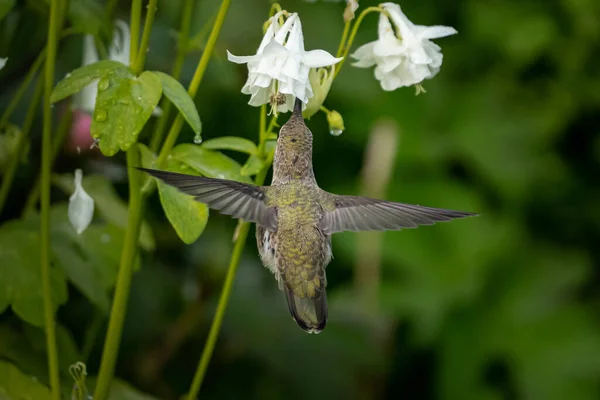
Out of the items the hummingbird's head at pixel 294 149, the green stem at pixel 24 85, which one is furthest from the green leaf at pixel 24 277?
the hummingbird's head at pixel 294 149

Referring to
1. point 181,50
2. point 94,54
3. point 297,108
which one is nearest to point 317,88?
point 297,108

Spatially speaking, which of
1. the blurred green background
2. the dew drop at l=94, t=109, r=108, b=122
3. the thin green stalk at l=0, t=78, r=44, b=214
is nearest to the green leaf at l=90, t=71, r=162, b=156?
the dew drop at l=94, t=109, r=108, b=122

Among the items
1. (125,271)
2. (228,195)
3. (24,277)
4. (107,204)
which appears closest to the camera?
(228,195)

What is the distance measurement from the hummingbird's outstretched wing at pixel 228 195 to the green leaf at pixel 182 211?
0.08 m

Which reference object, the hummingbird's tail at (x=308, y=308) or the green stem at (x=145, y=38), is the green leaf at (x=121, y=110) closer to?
the green stem at (x=145, y=38)

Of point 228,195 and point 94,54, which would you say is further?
point 94,54

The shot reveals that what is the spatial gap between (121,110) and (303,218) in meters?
0.33

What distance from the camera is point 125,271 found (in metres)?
1.21

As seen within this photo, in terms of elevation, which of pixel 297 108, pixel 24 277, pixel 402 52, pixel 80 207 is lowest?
pixel 24 277

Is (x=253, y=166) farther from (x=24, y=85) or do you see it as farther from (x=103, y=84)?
(x=24, y=85)

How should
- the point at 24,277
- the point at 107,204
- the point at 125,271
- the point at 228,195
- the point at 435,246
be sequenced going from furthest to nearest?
the point at 435,246
the point at 107,204
the point at 24,277
the point at 125,271
the point at 228,195

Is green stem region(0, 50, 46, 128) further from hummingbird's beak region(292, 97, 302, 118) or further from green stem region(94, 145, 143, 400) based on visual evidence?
hummingbird's beak region(292, 97, 302, 118)

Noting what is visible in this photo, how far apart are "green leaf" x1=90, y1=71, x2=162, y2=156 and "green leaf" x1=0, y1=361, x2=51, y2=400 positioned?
44cm

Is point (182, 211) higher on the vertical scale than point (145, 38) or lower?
lower
